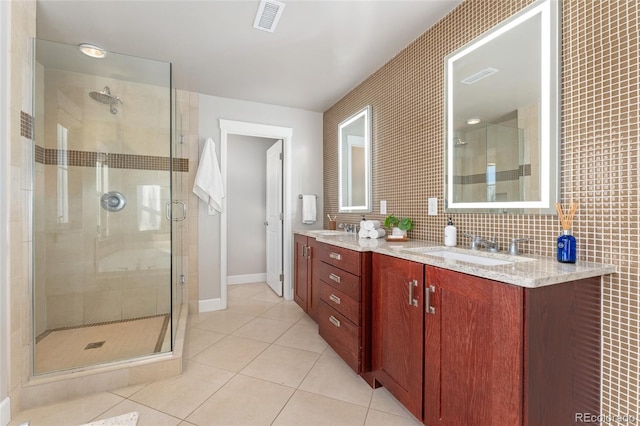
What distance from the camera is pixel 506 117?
155cm

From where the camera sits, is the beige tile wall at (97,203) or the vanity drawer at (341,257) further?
the beige tile wall at (97,203)

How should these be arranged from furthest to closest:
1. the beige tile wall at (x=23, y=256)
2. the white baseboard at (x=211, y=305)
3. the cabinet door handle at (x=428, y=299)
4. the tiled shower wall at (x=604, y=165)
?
the white baseboard at (x=211, y=305) → the beige tile wall at (x=23, y=256) → the cabinet door handle at (x=428, y=299) → the tiled shower wall at (x=604, y=165)

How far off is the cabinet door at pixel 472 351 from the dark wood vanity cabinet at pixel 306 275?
1.44 m

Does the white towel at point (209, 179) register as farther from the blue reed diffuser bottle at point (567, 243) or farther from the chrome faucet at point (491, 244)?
the blue reed diffuser bottle at point (567, 243)

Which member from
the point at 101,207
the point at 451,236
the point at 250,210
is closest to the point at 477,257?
the point at 451,236

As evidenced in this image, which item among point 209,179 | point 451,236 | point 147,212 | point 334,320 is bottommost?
point 334,320

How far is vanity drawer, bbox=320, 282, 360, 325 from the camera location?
1.81 metres

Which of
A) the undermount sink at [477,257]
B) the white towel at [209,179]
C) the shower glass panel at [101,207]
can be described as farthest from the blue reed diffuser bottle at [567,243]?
the white towel at [209,179]

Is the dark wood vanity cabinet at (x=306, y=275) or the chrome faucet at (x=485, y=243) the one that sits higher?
the chrome faucet at (x=485, y=243)

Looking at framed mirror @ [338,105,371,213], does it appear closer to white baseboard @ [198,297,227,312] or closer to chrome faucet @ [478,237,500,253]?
chrome faucet @ [478,237,500,253]

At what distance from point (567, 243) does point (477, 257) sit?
44 cm

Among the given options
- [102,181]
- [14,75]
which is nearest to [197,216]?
[102,181]

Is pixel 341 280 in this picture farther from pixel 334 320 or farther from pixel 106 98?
pixel 106 98

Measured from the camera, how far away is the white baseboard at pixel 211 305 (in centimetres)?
314
